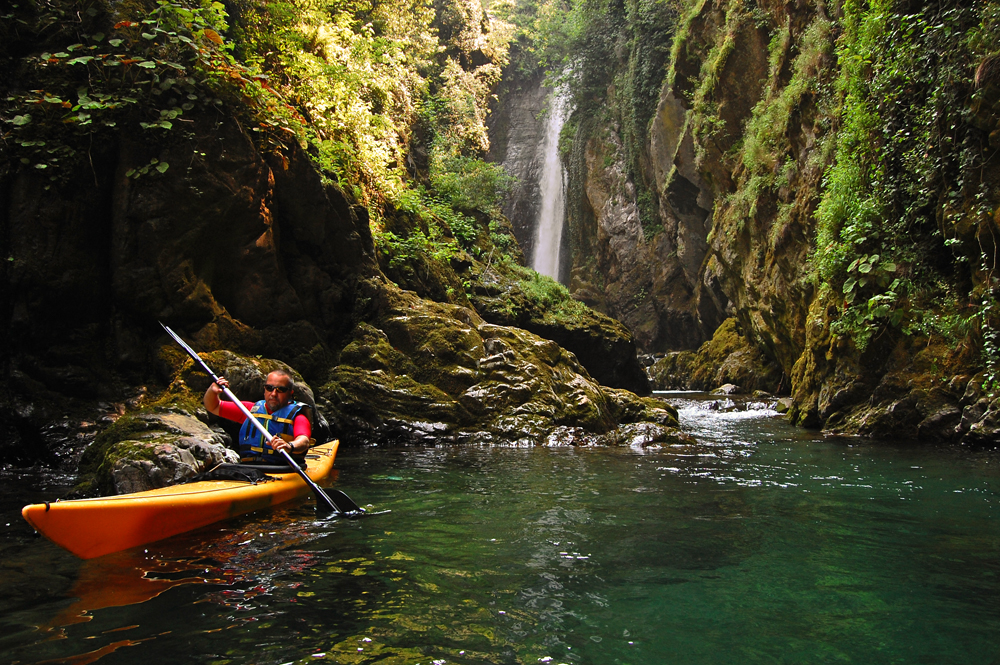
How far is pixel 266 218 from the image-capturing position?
8172 mm

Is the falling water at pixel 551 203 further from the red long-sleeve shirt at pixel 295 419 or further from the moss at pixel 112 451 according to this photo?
the moss at pixel 112 451

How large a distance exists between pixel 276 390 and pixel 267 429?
35 cm

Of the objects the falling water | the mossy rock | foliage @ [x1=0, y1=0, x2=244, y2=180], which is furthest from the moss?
the falling water

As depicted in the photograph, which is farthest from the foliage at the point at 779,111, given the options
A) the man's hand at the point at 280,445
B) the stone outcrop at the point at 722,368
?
the man's hand at the point at 280,445

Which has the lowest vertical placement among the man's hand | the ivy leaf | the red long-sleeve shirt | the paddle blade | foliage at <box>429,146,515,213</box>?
the paddle blade

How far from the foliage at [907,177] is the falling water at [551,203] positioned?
17.5 m

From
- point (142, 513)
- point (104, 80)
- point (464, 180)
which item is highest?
point (464, 180)

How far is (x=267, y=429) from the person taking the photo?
16.9ft

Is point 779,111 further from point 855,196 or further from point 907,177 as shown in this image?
point 907,177

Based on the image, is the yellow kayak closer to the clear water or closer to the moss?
the clear water

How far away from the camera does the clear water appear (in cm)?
247

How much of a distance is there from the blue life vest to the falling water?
21.4 metres

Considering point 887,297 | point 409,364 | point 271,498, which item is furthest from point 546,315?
point 271,498

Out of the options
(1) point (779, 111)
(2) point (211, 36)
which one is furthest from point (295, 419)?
(1) point (779, 111)
